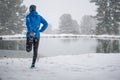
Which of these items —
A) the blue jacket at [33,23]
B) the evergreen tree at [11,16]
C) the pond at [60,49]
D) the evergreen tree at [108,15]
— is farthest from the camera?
the evergreen tree at [11,16]

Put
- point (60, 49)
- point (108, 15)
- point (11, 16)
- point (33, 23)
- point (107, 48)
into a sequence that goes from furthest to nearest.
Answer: point (11, 16) → point (108, 15) → point (60, 49) → point (107, 48) → point (33, 23)

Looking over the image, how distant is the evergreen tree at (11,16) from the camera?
43978 millimetres

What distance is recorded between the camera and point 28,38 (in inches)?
280

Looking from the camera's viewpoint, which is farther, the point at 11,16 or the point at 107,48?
the point at 11,16

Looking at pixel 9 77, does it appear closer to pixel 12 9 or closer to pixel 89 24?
pixel 12 9

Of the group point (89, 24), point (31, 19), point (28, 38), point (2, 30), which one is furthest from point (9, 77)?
point (89, 24)

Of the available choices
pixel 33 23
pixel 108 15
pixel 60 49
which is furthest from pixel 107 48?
pixel 108 15

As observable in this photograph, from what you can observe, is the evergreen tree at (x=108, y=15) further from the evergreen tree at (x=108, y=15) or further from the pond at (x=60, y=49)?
the pond at (x=60, y=49)

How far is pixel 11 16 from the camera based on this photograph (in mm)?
45156

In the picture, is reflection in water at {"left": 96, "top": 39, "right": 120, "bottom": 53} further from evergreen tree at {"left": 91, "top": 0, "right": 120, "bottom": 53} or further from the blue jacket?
evergreen tree at {"left": 91, "top": 0, "right": 120, "bottom": 53}

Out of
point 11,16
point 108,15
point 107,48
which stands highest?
point 108,15

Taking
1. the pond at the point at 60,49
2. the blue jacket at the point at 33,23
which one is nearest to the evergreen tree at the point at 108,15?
the pond at the point at 60,49

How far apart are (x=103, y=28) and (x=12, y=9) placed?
1918cm

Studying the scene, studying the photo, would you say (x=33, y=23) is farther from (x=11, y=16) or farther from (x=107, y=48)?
(x=11, y=16)
